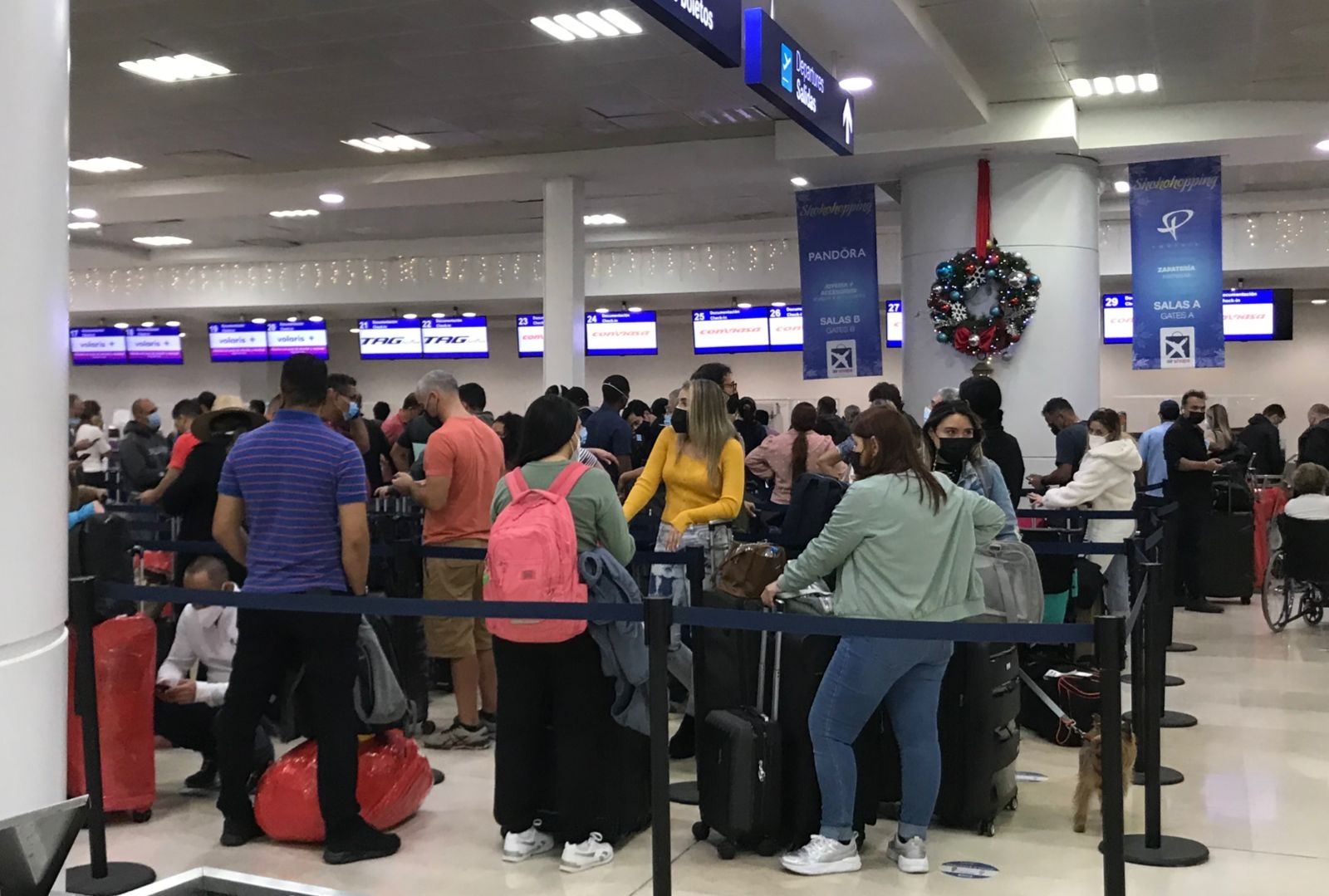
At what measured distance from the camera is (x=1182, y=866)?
4297mm

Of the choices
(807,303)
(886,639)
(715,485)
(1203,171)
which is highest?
(1203,171)

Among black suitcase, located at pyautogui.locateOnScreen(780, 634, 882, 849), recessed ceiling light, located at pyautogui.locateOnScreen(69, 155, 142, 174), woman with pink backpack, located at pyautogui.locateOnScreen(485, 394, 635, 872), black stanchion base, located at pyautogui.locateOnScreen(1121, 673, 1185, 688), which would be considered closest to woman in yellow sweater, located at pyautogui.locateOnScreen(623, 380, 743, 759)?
black suitcase, located at pyautogui.locateOnScreen(780, 634, 882, 849)

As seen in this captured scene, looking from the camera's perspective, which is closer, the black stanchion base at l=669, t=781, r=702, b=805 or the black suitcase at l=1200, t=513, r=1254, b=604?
the black stanchion base at l=669, t=781, r=702, b=805

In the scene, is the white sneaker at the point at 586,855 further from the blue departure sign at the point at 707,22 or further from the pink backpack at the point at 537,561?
the blue departure sign at the point at 707,22

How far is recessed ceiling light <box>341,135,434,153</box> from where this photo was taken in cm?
1136

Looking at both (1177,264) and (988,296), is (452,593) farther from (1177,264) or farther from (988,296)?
(1177,264)

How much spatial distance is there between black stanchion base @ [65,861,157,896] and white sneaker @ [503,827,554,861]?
1.11 m

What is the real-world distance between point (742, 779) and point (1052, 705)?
2.12 meters

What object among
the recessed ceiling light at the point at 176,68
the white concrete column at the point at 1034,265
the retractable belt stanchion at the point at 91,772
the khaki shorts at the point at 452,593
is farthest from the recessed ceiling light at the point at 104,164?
the retractable belt stanchion at the point at 91,772

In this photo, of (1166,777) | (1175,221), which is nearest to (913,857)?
(1166,777)

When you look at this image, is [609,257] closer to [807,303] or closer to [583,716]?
[807,303]

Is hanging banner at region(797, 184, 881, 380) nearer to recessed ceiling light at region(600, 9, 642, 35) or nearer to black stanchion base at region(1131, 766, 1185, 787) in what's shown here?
recessed ceiling light at region(600, 9, 642, 35)

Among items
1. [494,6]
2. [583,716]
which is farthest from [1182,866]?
[494,6]

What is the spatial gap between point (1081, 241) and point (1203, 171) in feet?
3.95
